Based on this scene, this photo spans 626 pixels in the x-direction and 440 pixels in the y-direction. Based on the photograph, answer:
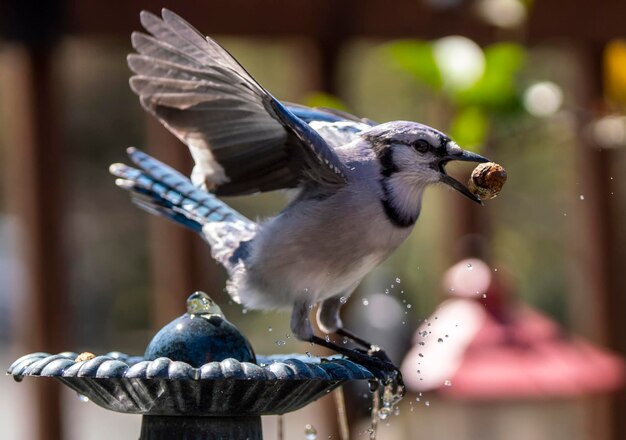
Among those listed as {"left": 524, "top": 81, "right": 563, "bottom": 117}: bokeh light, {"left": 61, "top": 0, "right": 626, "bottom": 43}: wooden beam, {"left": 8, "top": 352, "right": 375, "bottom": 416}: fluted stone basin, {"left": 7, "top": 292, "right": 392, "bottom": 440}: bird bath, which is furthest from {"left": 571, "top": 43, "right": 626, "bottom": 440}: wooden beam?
{"left": 8, "top": 352, "right": 375, "bottom": 416}: fluted stone basin

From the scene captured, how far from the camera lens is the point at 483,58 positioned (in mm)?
3416

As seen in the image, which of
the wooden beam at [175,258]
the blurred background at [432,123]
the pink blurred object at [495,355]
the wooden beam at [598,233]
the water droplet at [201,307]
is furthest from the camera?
the wooden beam at [598,233]

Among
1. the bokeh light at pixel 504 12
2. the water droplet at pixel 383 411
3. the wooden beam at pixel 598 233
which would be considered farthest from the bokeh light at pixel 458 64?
the water droplet at pixel 383 411

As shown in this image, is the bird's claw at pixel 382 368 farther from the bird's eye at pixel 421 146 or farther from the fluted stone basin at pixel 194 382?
the bird's eye at pixel 421 146

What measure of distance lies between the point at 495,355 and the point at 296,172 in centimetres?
133

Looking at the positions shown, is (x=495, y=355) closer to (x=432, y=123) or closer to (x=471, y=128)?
(x=471, y=128)

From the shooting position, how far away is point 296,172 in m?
2.32

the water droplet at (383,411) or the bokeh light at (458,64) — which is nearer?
the water droplet at (383,411)

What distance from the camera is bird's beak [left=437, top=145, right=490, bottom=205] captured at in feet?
7.16

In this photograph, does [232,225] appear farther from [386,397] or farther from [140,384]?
[140,384]

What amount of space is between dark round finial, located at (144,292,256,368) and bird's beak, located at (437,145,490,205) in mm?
516

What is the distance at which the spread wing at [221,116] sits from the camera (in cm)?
205

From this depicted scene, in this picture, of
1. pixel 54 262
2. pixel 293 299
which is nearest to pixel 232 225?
pixel 293 299

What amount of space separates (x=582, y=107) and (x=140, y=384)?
2460mm
